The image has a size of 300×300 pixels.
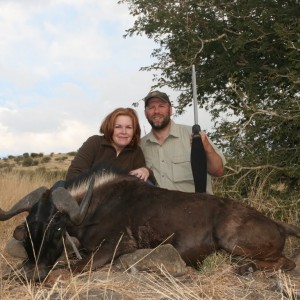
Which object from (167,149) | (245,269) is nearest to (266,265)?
(245,269)

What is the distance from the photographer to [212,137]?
9.13 metres

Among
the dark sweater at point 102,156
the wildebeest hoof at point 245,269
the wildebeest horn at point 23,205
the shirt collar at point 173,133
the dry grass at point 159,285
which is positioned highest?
the shirt collar at point 173,133

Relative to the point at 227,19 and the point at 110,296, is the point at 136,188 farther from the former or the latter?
the point at 227,19

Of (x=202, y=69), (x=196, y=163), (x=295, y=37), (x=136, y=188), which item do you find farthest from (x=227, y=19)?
(x=136, y=188)

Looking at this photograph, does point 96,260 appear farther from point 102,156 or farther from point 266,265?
point 102,156

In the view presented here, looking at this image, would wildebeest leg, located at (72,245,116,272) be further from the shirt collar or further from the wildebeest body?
the shirt collar

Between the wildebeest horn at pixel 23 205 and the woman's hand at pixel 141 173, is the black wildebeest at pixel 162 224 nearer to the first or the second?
the wildebeest horn at pixel 23 205

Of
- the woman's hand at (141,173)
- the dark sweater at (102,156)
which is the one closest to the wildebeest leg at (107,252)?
the woman's hand at (141,173)

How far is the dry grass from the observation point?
349 centimetres

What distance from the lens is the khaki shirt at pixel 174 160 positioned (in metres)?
6.42

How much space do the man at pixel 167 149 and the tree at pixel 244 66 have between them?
1.12 meters

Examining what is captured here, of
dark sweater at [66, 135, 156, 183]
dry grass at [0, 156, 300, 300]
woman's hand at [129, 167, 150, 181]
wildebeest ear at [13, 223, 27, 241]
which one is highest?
dark sweater at [66, 135, 156, 183]

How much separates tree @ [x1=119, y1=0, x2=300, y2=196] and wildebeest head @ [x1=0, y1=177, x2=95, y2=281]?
3.29 metres

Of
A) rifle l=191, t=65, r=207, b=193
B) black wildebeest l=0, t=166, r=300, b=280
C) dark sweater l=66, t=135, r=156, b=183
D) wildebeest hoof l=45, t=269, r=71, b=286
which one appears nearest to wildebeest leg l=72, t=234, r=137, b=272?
black wildebeest l=0, t=166, r=300, b=280
